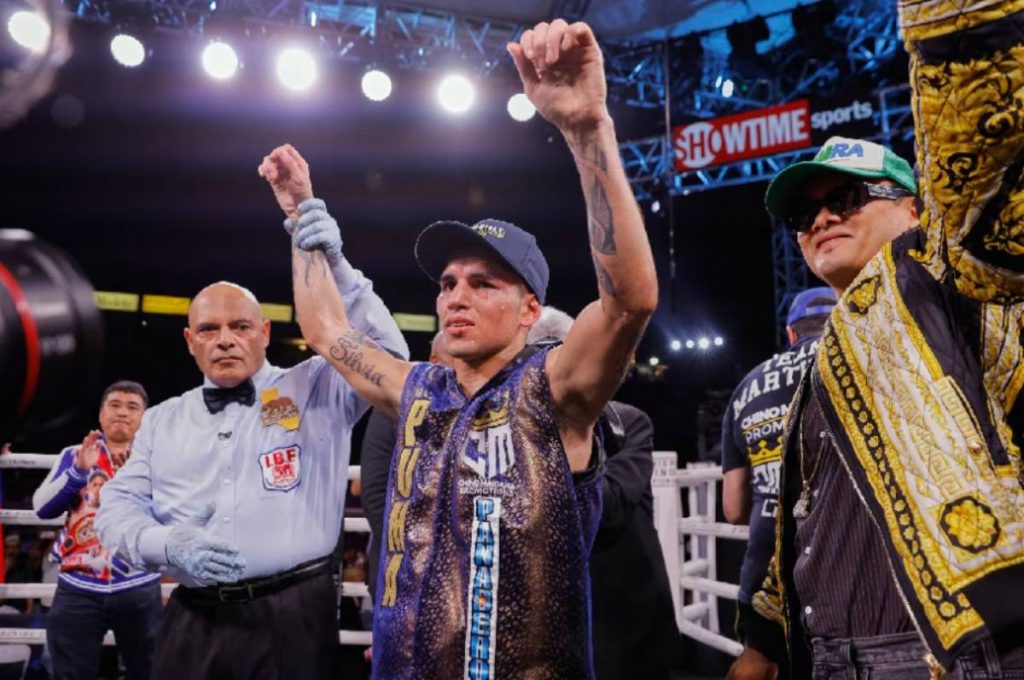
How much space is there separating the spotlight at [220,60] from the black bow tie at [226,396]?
591 cm

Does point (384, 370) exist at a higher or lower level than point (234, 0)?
lower

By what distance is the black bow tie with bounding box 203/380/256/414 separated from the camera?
2.90 meters

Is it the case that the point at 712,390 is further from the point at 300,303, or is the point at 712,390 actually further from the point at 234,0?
the point at 300,303

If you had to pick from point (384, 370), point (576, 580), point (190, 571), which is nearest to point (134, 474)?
point (190, 571)

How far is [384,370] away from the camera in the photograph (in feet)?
7.09

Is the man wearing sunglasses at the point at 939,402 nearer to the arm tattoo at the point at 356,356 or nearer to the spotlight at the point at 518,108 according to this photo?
the arm tattoo at the point at 356,356

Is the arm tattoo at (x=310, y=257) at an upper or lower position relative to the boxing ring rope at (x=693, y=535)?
upper

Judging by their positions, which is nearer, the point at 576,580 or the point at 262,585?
the point at 576,580

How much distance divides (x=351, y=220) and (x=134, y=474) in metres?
9.69

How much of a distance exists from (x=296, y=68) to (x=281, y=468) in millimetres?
6251

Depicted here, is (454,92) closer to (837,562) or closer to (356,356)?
(356,356)

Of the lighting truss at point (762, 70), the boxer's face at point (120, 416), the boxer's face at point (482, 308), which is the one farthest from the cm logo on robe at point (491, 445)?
the lighting truss at point (762, 70)

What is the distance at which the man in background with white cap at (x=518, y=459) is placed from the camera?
1.59 m

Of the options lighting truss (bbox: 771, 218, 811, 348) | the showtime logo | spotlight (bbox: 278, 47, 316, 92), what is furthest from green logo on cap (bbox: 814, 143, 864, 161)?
lighting truss (bbox: 771, 218, 811, 348)
